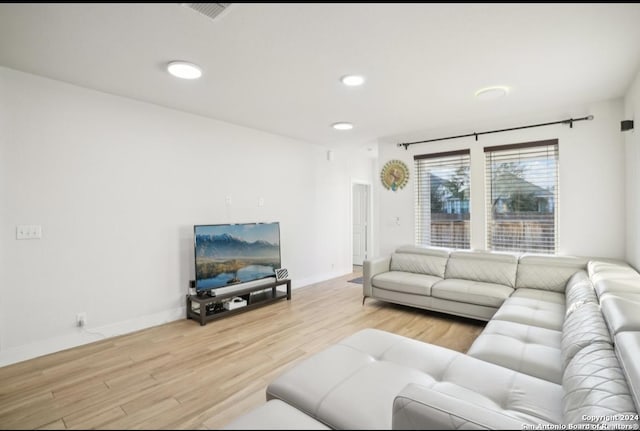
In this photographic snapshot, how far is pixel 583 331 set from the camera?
157 cm

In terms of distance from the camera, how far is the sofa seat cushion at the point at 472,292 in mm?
3027

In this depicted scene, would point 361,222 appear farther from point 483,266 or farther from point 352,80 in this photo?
point 352,80

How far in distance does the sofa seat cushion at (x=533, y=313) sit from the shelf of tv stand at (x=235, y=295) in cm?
251

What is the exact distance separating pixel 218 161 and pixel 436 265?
2.98 m

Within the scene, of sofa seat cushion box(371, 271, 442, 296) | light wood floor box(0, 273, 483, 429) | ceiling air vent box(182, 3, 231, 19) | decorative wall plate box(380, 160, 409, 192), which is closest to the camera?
light wood floor box(0, 273, 483, 429)

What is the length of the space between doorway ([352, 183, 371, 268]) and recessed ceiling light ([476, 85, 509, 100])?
A: 3.81m

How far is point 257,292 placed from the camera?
3.92 m

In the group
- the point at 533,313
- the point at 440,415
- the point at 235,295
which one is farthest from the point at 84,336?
the point at 533,313

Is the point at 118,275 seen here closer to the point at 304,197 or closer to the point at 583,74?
the point at 304,197

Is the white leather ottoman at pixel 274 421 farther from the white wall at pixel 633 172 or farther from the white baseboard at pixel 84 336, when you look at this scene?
the white wall at pixel 633 172

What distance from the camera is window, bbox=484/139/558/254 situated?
11.6 feet

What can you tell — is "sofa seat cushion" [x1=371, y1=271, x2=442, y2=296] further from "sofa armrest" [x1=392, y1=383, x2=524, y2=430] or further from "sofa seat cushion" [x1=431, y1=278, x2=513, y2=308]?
"sofa armrest" [x1=392, y1=383, x2=524, y2=430]

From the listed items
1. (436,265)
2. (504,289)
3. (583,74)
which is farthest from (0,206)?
(583,74)

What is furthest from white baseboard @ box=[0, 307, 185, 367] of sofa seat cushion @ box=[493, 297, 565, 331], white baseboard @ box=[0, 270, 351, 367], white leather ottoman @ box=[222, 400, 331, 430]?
sofa seat cushion @ box=[493, 297, 565, 331]
